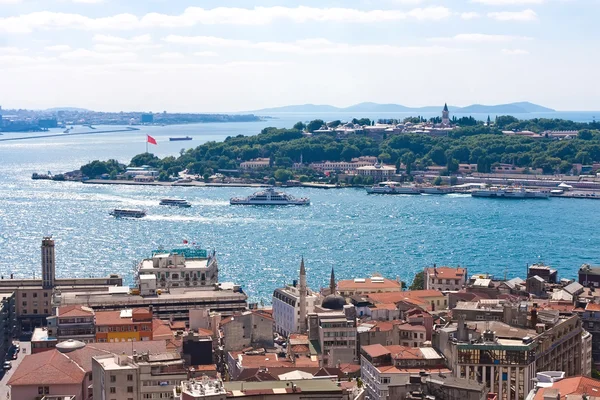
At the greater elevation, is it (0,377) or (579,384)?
(579,384)

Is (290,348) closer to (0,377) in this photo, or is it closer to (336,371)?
(336,371)

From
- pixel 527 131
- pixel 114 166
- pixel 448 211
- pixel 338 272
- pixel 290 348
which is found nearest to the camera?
pixel 290 348

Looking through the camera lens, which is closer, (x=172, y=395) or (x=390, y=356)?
(x=172, y=395)

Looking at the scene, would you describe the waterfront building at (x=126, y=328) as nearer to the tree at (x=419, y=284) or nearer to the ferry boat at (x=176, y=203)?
the tree at (x=419, y=284)

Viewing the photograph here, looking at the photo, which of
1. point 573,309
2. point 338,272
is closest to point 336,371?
point 573,309

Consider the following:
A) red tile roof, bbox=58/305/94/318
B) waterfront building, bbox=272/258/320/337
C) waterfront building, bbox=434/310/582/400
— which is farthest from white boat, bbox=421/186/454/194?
waterfront building, bbox=434/310/582/400

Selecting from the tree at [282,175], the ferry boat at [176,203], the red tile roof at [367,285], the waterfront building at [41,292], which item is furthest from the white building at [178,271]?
the tree at [282,175]

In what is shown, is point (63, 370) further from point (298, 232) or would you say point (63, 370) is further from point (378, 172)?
point (378, 172)
